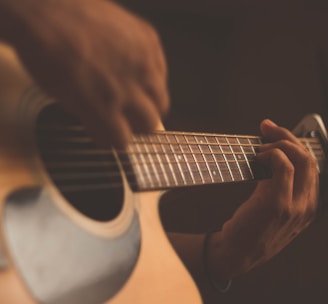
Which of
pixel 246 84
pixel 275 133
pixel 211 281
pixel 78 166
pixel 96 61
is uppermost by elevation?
pixel 96 61

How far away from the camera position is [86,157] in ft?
1.41

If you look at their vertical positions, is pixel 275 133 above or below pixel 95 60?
below

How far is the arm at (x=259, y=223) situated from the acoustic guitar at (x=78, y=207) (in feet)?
0.68

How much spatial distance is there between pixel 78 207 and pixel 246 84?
2.60ft

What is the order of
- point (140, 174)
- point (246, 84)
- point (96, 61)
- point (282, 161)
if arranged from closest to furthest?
1. point (96, 61)
2. point (140, 174)
3. point (282, 161)
4. point (246, 84)

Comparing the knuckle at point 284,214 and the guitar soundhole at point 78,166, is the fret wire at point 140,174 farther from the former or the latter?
the knuckle at point 284,214

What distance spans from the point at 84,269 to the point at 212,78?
2.41ft

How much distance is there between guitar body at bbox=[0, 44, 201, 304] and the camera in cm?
34

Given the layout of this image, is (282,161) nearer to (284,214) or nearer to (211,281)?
(284,214)

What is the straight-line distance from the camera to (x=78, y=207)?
0.43 metres

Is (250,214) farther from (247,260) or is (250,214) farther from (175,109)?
(175,109)

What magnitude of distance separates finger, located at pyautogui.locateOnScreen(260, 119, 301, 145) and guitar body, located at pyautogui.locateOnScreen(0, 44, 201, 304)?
14.4 inches

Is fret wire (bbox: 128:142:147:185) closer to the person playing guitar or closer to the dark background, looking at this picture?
the person playing guitar

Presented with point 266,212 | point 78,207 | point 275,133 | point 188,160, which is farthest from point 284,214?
point 78,207
